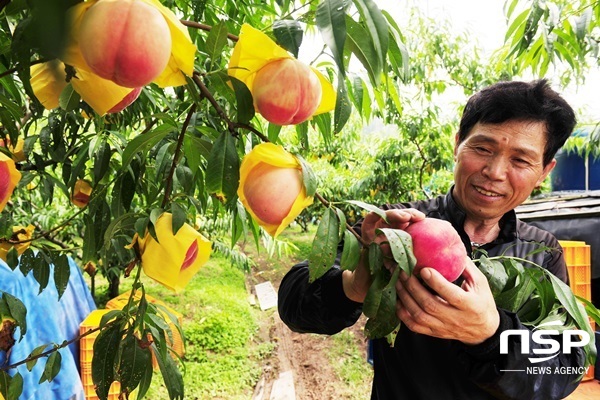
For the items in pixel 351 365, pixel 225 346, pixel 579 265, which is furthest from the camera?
pixel 225 346

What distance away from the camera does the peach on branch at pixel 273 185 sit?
42 cm

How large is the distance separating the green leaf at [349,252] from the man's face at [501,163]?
68 centimetres

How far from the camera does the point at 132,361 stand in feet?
2.10

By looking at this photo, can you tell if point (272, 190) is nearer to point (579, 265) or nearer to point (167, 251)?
point (167, 251)

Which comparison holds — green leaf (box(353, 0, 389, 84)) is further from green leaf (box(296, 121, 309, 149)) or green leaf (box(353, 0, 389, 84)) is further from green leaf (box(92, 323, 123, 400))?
green leaf (box(92, 323, 123, 400))

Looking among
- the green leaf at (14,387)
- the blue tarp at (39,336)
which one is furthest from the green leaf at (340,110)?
the blue tarp at (39,336)

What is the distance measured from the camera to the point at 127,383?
66cm

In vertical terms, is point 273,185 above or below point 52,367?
above

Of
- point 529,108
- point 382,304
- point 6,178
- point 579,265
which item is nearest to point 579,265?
point 579,265

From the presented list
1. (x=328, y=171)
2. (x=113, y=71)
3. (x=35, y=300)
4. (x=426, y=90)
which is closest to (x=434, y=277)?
(x=113, y=71)

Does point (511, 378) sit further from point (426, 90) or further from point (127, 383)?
point (426, 90)

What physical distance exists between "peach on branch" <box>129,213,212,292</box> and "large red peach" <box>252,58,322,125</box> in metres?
0.17

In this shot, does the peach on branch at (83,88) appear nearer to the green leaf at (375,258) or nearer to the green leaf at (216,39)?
the green leaf at (216,39)

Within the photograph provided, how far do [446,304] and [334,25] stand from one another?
35 centimetres
